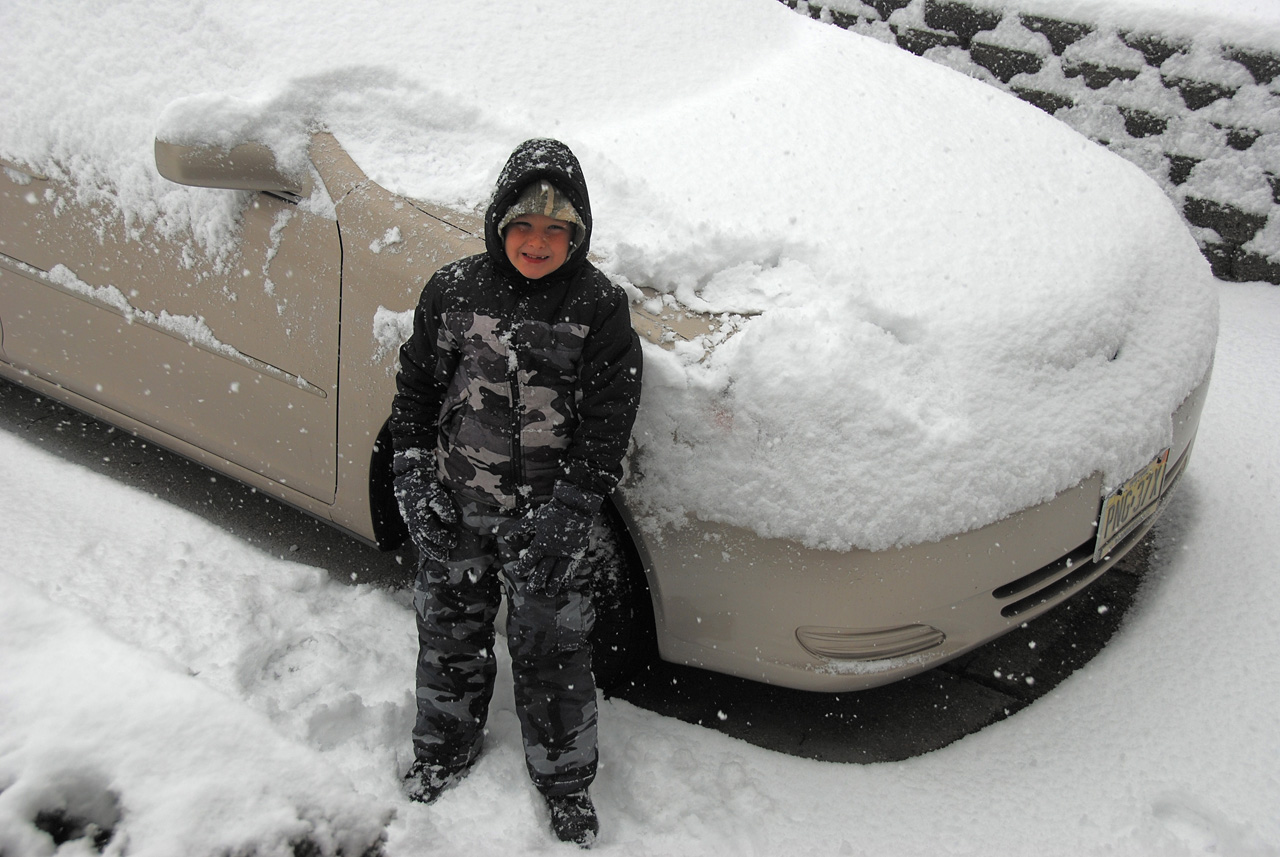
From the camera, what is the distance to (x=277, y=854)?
1.36m

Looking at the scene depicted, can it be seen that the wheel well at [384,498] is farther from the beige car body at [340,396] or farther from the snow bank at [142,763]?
the snow bank at [142,763]

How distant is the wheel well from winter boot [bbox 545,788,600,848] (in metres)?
0.78

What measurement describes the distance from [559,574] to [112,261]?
1.59 meters

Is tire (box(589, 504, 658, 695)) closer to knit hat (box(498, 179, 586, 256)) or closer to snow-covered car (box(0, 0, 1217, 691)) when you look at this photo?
snow-covered car (box(0, 0, 1217, 691))

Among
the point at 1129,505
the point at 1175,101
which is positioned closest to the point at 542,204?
the point at 1129,505

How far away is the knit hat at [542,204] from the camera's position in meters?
1.65

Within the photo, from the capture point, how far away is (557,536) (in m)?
1.75

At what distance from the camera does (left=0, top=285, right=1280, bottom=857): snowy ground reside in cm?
138

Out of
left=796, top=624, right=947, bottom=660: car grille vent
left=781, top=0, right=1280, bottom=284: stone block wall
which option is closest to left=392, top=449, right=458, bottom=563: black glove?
left=796, top=624, right=947, bottom=660: car grille vent

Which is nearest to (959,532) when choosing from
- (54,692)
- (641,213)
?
(641,213)

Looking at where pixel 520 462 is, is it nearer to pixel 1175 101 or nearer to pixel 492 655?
pixel 492 655

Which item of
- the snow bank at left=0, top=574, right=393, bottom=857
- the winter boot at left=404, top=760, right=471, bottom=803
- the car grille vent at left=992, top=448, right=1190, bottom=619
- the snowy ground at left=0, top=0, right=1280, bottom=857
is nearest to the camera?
the snow bank at left=0, top=574, right=393, bottom=857

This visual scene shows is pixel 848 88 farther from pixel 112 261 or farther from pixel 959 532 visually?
pixel 112 261

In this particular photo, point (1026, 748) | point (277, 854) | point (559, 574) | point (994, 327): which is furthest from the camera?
point (1026, 748)
